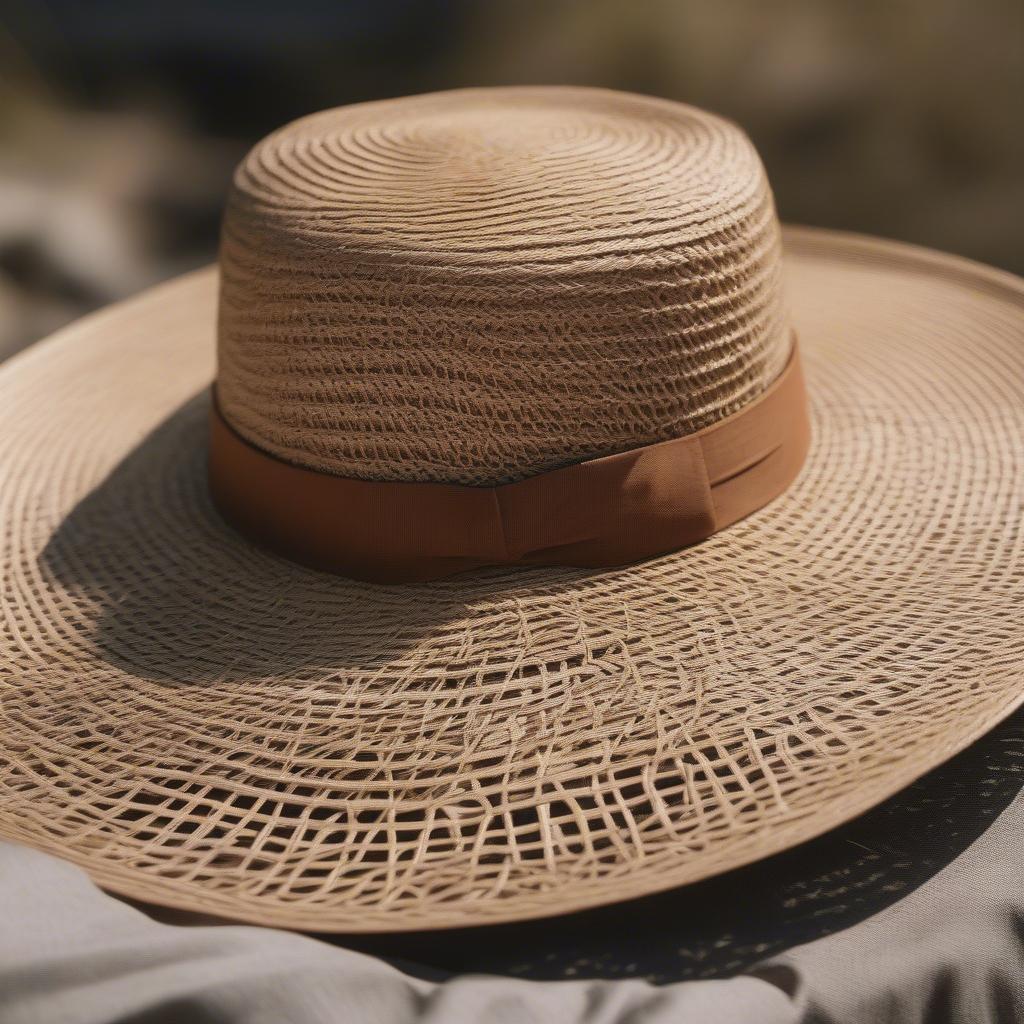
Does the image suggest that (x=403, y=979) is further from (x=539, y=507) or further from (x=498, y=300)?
(x=498, y=300)

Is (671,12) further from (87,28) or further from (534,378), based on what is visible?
(534,378)

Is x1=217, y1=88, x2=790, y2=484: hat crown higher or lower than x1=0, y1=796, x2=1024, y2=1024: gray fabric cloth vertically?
higher

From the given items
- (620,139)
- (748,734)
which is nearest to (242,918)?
(748,734)

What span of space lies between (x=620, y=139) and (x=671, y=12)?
149cm

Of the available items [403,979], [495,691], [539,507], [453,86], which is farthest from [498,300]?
[453,86]

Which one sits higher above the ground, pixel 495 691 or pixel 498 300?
pixel 498 300

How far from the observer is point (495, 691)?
2.81 feet

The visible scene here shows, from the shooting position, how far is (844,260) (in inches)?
60.4

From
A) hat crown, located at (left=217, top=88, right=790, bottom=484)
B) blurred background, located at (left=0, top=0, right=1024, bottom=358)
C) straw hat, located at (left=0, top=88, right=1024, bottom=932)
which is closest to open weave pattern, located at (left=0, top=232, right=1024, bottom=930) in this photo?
straw hat, located at (left=0, top=88, right=1024, bottom=932)

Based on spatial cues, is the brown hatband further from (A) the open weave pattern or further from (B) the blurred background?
(B) the blurred background

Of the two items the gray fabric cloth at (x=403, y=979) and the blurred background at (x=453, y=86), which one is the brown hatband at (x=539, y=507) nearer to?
the gray fabric cloth at (x=403, y=979)

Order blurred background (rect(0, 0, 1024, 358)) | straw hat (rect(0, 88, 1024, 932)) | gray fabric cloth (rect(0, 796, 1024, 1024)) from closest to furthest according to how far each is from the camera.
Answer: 1. gray fabric cloth (rect(0, 796, 1024, 1024))
2. straw hat (rect(0, 88, 1024, 932))
3. blurred background (rect(0, 0, 1024, 358))

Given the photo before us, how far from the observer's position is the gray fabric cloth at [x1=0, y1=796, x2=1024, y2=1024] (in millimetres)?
667

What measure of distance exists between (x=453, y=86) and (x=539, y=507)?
69.0 inches
